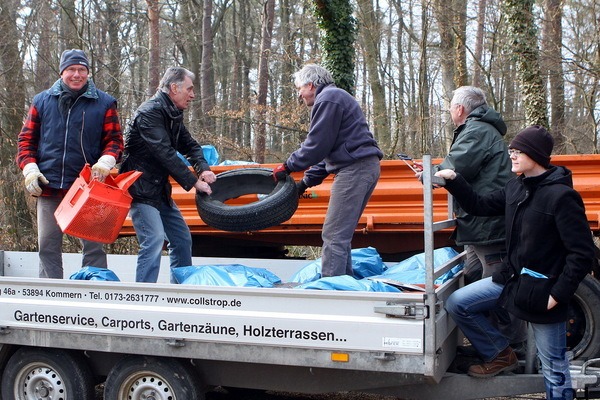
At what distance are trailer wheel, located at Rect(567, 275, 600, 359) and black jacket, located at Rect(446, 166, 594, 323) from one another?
160cm

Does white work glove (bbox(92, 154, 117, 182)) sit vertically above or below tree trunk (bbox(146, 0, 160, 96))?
below

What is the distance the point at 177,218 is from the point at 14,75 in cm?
1045

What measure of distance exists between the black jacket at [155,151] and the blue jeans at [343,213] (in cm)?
113

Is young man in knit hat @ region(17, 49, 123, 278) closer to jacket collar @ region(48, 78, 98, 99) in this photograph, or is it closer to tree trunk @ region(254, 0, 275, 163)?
jacket collar @ region(48, 78, 98, 99)

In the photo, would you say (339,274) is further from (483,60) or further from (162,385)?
(483,60)

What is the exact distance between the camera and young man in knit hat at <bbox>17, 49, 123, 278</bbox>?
552cm

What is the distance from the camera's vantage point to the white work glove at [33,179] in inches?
210

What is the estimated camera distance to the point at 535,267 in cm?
386

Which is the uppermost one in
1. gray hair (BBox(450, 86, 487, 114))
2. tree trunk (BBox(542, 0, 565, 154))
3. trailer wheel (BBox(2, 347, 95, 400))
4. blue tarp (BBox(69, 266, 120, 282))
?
tree trunk (BBox(542, 0, 565, 154))

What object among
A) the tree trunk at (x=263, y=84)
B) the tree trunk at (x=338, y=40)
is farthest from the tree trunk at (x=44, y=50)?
the tree trunk at (x=338, y=40)

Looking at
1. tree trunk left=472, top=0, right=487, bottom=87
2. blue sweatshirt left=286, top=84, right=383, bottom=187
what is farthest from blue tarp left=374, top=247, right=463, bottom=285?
tree trunk left=472, top=0, right=487, bottom=87

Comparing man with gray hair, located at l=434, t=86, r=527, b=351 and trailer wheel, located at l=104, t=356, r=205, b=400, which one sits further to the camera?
man with gray hair, located at l=434, t=86, r=527, b=351

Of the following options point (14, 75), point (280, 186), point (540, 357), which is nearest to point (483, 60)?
point (14, 75)

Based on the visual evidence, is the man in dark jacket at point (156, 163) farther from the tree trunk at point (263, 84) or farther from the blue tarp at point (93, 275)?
the tree trunk at point (263, 84)
